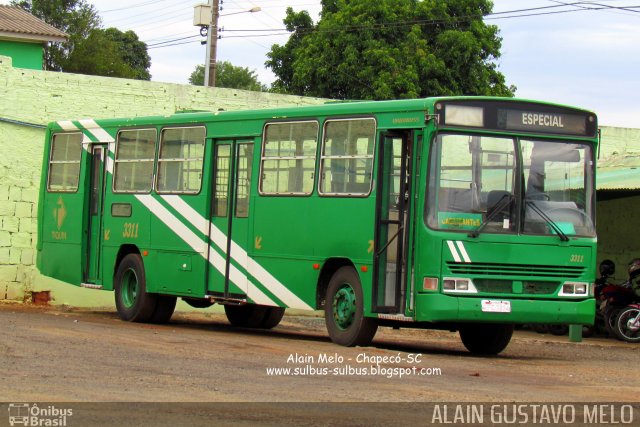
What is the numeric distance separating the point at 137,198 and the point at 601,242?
967 centimetres

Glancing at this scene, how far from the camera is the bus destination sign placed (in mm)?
15430

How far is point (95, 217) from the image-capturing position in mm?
21109

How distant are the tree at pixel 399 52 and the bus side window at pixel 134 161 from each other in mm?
32587

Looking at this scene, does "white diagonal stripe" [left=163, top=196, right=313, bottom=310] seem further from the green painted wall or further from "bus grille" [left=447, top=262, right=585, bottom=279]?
the green painted wall

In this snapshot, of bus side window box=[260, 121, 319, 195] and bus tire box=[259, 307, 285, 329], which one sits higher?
bus side window box=[260, 121, 319, 195]

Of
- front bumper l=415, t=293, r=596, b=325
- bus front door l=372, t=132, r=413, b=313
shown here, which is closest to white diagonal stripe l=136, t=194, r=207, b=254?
bus front door l=372, t=132, r=413, b=313

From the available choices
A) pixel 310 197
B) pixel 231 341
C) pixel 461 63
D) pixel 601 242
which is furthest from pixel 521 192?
pixel 461 63

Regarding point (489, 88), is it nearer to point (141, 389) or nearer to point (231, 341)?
point (231, 341)

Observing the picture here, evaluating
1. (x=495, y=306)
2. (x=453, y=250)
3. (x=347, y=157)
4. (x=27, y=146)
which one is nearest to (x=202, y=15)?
(x=27, y=146)

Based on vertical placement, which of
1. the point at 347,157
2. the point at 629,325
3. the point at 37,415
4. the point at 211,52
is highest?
the point at 211,52

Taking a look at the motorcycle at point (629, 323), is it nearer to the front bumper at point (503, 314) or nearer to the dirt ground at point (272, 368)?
the dirt ground at point (272, 368)

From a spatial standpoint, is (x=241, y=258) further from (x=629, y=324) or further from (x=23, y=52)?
(x=23, y=52)

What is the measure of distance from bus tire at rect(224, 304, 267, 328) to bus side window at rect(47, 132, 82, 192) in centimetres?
320

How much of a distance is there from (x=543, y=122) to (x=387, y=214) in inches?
83.1
